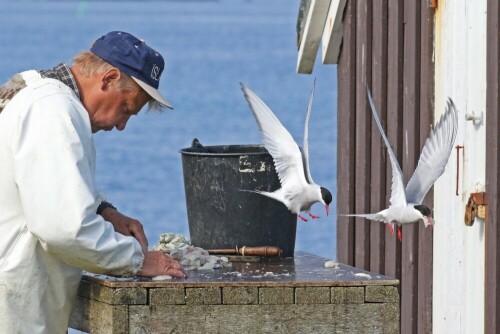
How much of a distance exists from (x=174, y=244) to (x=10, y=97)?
5.61 ft

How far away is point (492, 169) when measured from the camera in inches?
257

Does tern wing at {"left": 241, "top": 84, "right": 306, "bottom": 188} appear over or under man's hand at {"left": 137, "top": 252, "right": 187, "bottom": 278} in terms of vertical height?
over

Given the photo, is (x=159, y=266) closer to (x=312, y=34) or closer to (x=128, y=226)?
(x=128, y=226)

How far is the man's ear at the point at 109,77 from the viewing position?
5418mm

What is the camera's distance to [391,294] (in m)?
5.56

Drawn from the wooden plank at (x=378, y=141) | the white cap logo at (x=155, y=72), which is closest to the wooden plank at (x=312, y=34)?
the wooden plank at (x=378, y=141)

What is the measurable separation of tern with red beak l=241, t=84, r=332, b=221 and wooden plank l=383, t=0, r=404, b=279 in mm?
1547

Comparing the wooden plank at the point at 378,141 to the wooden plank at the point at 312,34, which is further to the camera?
the wooden plank at the point at 312,34

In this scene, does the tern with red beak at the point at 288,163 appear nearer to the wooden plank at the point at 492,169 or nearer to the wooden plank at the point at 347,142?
the wooden plank at the point at 492,169

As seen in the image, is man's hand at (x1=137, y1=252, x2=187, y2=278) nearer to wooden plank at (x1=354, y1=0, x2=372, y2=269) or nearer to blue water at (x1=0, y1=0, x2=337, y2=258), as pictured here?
blue water at (x1=0, y1=0, x2=337, y2=258)

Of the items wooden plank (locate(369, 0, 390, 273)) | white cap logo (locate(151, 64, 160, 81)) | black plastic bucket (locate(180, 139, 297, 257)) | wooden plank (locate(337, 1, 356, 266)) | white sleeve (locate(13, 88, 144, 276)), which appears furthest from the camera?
wooden plank (locate(337, 1, 356, 266))

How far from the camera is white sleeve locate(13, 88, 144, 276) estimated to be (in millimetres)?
5074

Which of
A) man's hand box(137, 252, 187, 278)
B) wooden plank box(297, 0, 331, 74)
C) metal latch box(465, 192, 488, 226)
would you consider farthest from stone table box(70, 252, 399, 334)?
wooden plank box(297, 0, 331, 74)

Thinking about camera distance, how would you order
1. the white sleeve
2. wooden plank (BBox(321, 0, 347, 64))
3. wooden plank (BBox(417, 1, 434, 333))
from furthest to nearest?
wooden plank (BBox(321, 0, 347, 64)) < wooden plank (BBox(417, 1, 434, 333)) < the white sleeve
